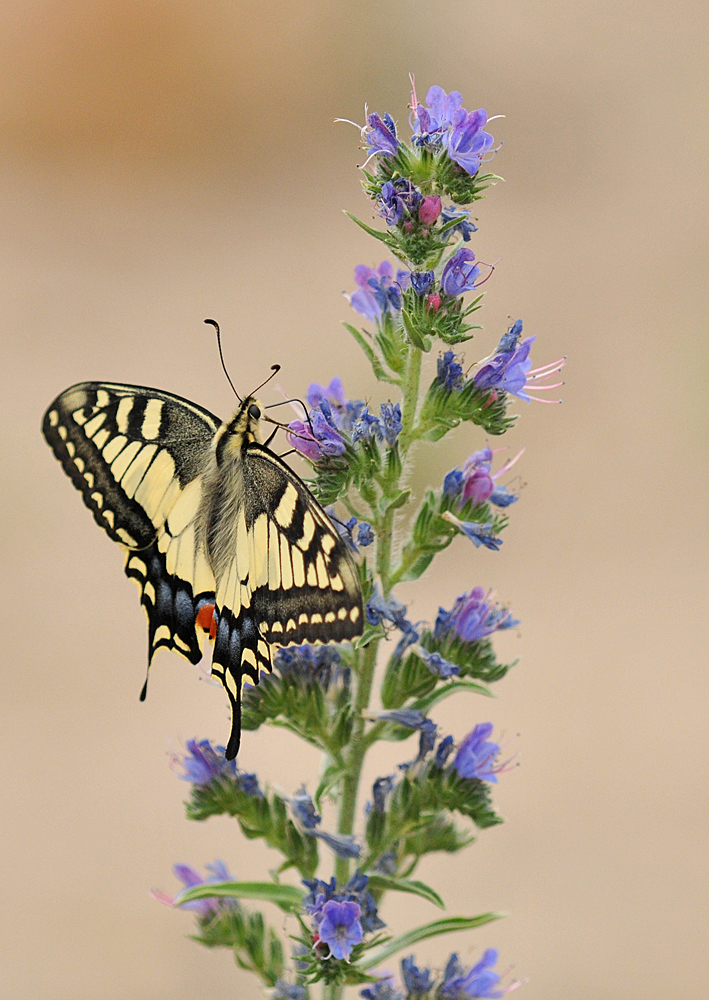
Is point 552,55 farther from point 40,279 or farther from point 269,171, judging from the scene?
point 40,279

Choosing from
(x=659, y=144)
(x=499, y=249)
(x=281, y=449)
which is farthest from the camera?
(x=659, y=144)

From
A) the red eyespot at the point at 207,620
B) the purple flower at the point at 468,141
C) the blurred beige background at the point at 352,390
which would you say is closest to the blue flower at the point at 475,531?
the red eyespot at the point at 207,620

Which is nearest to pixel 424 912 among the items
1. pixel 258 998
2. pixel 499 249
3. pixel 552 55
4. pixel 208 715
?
pixel 258 998

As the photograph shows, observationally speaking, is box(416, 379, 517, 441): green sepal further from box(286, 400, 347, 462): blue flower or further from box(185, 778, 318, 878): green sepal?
box(185, 778, 318, 878): green sepal

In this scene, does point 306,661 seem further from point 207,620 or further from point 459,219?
point 459,219

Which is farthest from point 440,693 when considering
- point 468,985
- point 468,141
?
point 468,141

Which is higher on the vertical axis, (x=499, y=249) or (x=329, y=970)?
(x=499, y=249)

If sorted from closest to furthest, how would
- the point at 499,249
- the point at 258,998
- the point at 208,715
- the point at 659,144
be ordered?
the point at 258,998 < the point at 208,715 < the point at 499,249 < the point at 659,144

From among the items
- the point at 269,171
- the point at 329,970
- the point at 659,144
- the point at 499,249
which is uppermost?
the point at 269,171
